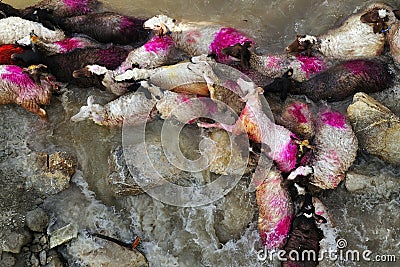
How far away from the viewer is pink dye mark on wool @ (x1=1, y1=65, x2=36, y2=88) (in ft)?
22.9

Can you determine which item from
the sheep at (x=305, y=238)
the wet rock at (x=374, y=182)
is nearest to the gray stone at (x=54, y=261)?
the sheep at (x=305, y=238)

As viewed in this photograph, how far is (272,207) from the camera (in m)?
6.21

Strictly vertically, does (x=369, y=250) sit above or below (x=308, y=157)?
below

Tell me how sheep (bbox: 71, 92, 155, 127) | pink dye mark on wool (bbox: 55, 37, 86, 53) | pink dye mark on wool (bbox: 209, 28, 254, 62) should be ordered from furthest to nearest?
1. pink dye mark on wool (bbox: 55, 37, 86, 53)
2. pink dye mark on wool (bbox: 209, 28, 254, 62)
3. sheep (bbox: 71, 92, 155, 127)

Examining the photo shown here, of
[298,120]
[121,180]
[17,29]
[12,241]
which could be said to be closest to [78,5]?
[17,29]

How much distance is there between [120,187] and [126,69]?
1.88 meters

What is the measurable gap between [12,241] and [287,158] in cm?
381

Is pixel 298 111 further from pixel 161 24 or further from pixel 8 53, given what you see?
pixel 8 53

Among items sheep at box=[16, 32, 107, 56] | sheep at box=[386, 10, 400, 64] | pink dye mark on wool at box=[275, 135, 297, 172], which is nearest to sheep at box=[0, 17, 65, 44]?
sheep at box=[16, 32, 107, 56]

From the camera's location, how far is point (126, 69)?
282 inches

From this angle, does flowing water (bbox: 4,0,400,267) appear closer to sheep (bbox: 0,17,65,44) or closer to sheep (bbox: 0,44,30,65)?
sheep (bbox: 0,44,30,65)

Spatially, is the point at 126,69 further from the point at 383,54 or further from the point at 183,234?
the point at 383,54

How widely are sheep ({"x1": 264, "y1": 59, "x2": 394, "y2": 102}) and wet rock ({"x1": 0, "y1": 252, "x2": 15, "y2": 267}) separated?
4.20 metres

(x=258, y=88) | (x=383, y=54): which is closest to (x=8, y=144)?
(x=258, y=88)
